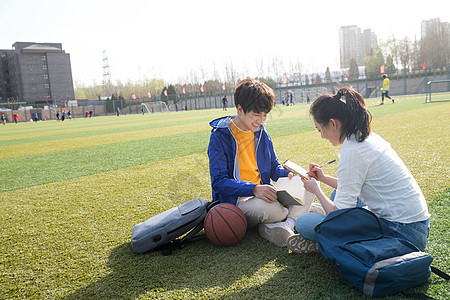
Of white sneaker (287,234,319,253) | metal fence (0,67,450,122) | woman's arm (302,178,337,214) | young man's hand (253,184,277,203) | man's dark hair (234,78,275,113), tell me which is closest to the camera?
woman's arm (302,178,337,214)

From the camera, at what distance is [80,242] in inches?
141

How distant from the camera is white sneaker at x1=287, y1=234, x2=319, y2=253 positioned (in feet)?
9.34

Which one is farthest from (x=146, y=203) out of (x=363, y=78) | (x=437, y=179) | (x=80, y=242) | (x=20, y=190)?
(x=363, y=78)

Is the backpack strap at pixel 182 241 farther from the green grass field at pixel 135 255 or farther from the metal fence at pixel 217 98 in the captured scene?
the metal fence at pixel 217 98

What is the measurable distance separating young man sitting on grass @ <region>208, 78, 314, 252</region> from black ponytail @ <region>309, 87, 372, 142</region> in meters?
0.77

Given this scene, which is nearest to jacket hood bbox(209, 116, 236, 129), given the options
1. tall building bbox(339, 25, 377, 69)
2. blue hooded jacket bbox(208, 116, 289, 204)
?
blue hooded jacket bbox(208, 116, 289, 204)

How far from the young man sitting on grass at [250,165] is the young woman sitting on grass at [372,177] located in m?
0.74

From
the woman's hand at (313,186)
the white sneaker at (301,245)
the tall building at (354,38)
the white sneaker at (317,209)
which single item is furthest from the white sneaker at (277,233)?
the tall building at (354,38)

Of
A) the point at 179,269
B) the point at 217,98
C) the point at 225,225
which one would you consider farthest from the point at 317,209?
the point at 217,98

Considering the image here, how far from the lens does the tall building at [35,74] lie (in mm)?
88188

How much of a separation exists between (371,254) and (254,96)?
5.15 ft

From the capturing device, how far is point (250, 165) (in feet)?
11.3

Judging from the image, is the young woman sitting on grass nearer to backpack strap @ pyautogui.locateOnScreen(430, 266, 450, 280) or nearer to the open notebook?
backpack strap @ pyautogui.locateOnScreen(430, 266, 450, 280)

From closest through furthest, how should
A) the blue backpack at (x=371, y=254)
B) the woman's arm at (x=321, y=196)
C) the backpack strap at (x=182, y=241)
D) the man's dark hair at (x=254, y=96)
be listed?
the blue backpack at (x=371, y=254), the woman's arm at (x=321, y=196), the man's dark hair at (x=254, y=96), the backpack strap at (x=182, y=241)
